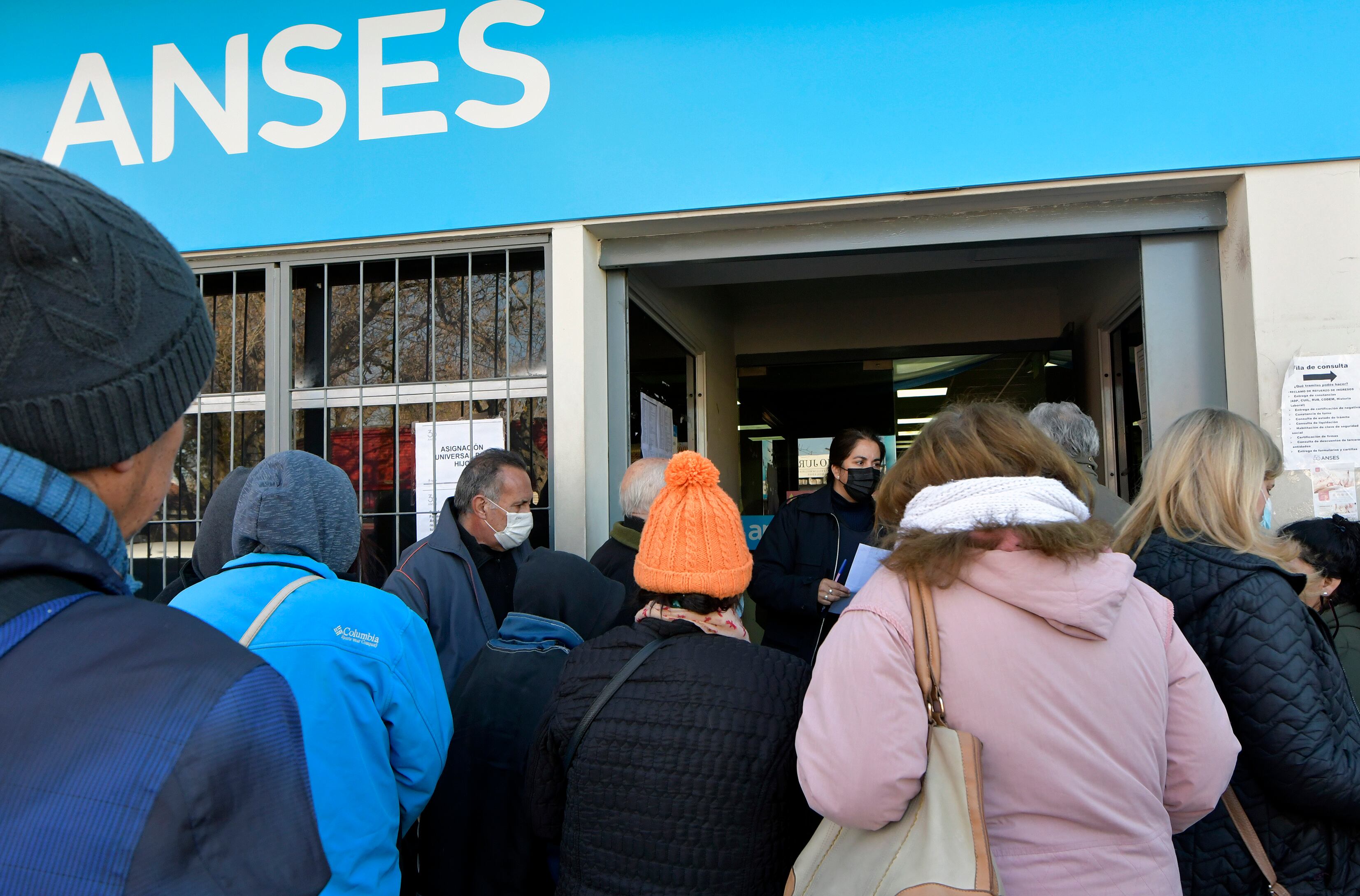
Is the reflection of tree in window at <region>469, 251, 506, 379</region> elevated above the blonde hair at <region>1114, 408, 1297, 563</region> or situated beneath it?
elevated above

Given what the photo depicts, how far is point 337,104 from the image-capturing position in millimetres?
3379

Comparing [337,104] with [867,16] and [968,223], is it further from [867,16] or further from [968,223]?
[968,223]

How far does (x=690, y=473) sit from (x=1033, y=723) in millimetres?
836

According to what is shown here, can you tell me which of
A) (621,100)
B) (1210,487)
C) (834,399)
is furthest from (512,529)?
(834,399)

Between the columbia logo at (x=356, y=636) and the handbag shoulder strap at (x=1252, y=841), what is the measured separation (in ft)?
5.83

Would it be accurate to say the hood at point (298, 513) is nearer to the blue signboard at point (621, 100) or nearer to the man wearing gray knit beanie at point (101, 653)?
the man wearing gray knit beanie at point (101, 653)

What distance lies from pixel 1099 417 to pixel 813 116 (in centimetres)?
287

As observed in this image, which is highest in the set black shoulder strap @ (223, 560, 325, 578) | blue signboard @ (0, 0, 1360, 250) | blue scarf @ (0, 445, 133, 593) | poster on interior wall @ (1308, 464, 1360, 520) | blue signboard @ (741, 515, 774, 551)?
blue signboard @ (0, 0, 1360, 250)

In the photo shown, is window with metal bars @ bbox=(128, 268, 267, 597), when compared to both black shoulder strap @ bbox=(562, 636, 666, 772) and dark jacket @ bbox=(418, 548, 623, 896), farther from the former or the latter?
black shoulder strap @ bbox=(562, 636, 666, 772)

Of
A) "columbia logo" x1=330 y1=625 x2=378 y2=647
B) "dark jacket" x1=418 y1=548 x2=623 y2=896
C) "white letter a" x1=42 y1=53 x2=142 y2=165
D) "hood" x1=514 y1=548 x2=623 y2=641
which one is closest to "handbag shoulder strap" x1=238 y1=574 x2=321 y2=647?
"columbia logo" x1=330 y1=625 x2=378 y2=647

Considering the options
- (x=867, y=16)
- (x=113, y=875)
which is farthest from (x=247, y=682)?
(x=867, y=16)

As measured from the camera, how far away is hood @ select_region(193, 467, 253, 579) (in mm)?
2459

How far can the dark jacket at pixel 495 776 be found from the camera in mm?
1968

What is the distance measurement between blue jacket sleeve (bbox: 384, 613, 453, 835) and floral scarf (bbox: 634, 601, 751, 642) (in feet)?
1.62
